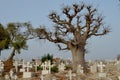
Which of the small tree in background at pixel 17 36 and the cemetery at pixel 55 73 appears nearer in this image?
the cemetery at pixel 55 73

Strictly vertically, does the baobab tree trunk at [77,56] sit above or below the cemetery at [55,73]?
above

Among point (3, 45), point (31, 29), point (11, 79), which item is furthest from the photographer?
point (31, 29)

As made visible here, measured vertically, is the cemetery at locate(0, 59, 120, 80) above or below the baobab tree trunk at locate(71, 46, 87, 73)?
below

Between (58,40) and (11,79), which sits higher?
(58,40)

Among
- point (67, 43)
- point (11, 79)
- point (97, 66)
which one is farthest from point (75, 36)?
point (11, 79)

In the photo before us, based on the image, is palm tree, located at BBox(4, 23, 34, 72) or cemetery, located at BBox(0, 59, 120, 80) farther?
palm tree, located at BBox(4, 23, 34, 72)

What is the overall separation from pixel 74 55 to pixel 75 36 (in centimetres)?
164

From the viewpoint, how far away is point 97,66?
27969 millimetres

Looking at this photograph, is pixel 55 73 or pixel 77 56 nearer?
pixel 55 73

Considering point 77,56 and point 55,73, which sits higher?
point 77,56

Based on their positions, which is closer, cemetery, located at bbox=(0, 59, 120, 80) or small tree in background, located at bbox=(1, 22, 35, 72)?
cemetery, located at bbox=(0, 59, 120, 80)

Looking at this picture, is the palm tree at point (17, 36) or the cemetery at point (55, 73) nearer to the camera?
the cemetery at point (55, 73)

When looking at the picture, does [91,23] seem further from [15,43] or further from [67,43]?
[15,43]

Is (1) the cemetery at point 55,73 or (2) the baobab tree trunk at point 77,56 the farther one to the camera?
(2) the baobab tree trunk at point 77,56
